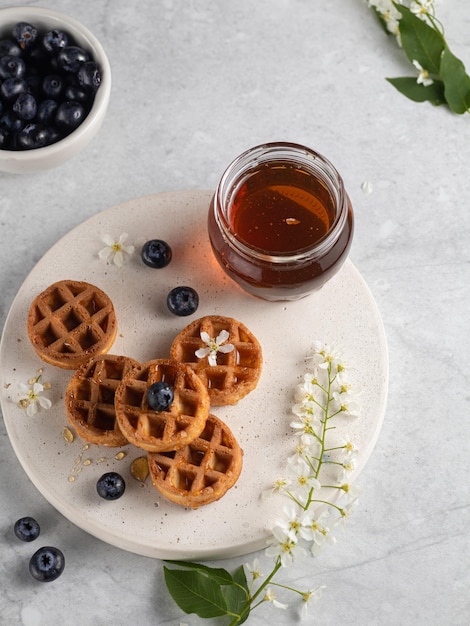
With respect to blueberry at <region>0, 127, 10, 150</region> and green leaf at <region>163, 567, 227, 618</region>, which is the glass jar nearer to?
blueberry at <region>0, 127, 10, 150</region>

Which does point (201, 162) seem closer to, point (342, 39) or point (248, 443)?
point (342, 39)

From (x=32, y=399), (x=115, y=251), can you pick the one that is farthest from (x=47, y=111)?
(x=32, y=399)

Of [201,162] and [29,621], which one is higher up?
[201,162]

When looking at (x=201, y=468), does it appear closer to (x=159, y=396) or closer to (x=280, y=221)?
(x=159, y=396)

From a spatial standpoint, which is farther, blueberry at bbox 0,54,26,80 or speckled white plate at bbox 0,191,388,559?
blueberry at bbox 0,54,26,80

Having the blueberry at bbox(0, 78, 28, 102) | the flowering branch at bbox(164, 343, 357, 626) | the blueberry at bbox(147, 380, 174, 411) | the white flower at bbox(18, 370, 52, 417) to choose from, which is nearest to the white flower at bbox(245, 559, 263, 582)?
the flowering branch at bbox(164, 343, 357, 626)

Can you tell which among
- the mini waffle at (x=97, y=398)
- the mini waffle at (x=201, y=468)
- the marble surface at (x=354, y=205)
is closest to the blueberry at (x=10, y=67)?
the marble surface at (x=354, y=205)

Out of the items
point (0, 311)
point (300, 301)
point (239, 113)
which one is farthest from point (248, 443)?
point (239, 113)
